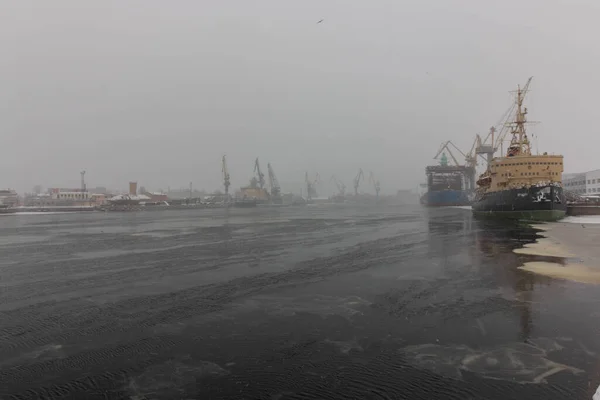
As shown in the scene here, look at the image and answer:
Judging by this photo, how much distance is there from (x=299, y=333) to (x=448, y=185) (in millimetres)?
165165

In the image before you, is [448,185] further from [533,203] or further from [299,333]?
[299,333]

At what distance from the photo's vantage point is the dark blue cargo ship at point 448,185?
510 feet

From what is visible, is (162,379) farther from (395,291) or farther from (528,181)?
(528,181)

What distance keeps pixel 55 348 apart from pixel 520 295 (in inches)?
588

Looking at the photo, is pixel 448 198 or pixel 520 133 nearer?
pixel 520 133

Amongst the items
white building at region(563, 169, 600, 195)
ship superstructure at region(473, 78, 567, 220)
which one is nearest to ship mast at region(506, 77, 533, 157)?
ship superstructure at region(473, 78, 567, 220)

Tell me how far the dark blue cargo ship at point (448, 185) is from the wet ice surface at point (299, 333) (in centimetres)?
14577

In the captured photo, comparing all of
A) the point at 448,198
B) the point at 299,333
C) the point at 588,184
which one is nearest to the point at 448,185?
the point at 448,198

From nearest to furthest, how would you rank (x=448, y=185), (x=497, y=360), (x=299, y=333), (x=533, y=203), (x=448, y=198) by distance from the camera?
(x=497, y=360) → (x=299, y=333) → (x=533, y=203) → (x=448, y=198) → (x=448, y=185)

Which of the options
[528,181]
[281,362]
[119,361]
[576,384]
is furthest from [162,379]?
[528,181]

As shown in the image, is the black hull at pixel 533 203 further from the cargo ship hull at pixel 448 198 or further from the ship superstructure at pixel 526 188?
the cargo ship hull at pixel 448 198

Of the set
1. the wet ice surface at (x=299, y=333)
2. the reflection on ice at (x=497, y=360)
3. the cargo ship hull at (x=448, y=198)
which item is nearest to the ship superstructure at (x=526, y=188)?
the wet ice surface at (x=299, y=333)

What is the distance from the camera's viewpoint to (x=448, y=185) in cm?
16062

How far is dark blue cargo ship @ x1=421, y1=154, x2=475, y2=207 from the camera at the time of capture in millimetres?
155500
